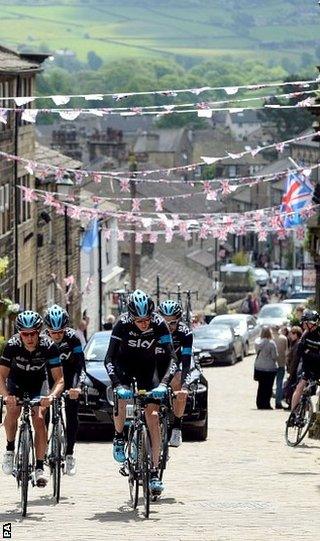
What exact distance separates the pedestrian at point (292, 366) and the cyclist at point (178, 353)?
4.84 m

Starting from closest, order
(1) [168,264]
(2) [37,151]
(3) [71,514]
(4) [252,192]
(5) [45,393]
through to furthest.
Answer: (3) [71,514], (5) [45,393], (2) [37,151], (1) [168,264], (4) [252,192]

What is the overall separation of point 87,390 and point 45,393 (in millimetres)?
6418

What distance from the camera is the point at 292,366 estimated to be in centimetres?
2511

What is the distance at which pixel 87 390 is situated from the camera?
899 inches

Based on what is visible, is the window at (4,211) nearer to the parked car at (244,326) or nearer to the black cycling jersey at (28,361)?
the parked car at (244,326)

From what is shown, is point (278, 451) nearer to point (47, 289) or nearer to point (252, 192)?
point (47, 289)

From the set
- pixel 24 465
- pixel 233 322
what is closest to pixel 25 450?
pixel 24 465

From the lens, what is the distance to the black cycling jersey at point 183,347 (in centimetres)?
1712

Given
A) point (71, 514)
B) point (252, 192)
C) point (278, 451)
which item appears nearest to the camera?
point (71, 514)

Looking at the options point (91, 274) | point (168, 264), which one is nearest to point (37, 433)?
point (91, 274)

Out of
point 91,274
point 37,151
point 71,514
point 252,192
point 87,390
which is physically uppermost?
point 71,514

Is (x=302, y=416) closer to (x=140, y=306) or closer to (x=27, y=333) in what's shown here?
(x=140, y=306)

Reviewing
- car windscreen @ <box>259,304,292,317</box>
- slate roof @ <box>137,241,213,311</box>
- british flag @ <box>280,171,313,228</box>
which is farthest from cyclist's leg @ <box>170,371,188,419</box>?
slate roof @ <box>137,241,213,311</box>

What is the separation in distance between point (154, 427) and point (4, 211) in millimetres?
36950
